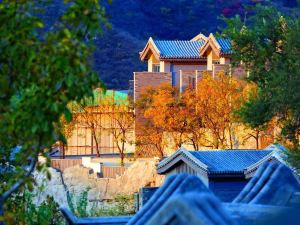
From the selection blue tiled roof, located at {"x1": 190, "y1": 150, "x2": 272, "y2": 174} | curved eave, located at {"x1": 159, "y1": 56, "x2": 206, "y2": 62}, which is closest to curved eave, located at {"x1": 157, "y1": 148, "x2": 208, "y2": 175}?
blue tiled roof, located at {"x1": 190, "y1": 150, "x2": 272, "y2": 174}

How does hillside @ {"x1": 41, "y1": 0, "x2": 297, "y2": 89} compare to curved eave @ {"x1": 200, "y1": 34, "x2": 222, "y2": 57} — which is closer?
curved eave @ {"x1": 200, "y1": 34, "x2": 222, "y2": 57}

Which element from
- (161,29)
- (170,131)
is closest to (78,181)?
(170,131)

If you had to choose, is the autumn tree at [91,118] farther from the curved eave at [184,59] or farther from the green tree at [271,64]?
the green tree at [271,64]

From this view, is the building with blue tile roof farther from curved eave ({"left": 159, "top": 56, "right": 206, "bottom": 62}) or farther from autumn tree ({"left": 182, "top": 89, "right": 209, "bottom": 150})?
autumn tree ({"left": 182, "top": 89, "right": 209, "bottom": 150})

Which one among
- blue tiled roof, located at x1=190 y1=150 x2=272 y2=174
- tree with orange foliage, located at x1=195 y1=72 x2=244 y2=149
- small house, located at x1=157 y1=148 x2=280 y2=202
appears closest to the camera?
small house, located at x1=157 y1=148 x2=280 y2=202

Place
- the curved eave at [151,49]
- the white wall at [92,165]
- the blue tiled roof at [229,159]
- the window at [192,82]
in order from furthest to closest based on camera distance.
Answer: the curved eave at [151,49]
the window at [192,82]
the white wall at [92,165]
the blue tiled roof at [229,159]

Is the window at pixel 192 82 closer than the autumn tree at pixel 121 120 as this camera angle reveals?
Yes

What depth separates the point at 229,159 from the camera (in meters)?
34.0

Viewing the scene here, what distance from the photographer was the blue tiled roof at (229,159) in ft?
108

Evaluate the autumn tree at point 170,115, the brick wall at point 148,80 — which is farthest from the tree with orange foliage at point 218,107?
the brick wall at point 148,80

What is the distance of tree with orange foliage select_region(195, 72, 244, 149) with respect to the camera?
1933 inches

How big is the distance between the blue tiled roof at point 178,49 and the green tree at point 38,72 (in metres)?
56.5

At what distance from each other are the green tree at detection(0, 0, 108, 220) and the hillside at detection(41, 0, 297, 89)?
81146 mm

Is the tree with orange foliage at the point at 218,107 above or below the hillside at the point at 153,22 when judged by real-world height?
below
